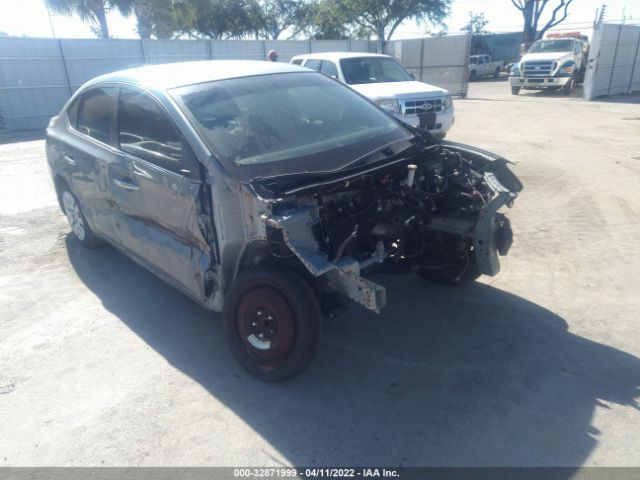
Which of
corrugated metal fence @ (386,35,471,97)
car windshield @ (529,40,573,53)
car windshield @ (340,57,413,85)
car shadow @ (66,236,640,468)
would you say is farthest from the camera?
corrugated metal fence @ (386,35,471,97)

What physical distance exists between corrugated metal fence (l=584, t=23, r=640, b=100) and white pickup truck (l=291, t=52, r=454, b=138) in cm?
1114

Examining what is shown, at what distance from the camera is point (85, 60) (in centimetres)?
1686

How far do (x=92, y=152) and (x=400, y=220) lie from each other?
279 cm

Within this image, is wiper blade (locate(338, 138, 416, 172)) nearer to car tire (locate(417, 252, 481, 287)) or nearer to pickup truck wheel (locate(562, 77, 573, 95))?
car tire (locate(417, 252, 481, 287))

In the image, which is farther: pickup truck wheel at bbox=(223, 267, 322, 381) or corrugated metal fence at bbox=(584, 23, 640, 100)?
corrugated metal fence at bbox=(584, 23, 640, 100)

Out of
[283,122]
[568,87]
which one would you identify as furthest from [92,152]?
[568,87]

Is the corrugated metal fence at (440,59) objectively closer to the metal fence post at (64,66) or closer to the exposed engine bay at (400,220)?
the metal fence post at (64,66)

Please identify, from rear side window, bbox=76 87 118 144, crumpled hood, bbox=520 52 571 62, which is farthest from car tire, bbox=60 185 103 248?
crumpled hood, bbox=520 52 571 62

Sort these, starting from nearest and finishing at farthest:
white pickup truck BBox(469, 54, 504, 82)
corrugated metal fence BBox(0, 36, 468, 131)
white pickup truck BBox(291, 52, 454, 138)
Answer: white pickup truck BBox(291, 52, 454, 138)
corrugated metal fence BBox(0, 36, 468, 131)
white pickup truck BBox(469, 54, 504, 82)

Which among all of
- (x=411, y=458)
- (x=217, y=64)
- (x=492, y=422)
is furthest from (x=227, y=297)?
(x=217, y=64)

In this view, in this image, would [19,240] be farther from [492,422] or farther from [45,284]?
[492,422]

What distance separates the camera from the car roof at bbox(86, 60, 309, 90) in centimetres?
364

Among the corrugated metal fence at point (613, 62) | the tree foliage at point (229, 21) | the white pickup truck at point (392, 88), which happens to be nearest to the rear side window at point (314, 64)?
the white pickup truck at point (392, 88)

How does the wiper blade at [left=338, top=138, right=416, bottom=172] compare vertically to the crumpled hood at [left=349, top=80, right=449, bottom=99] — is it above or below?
above
